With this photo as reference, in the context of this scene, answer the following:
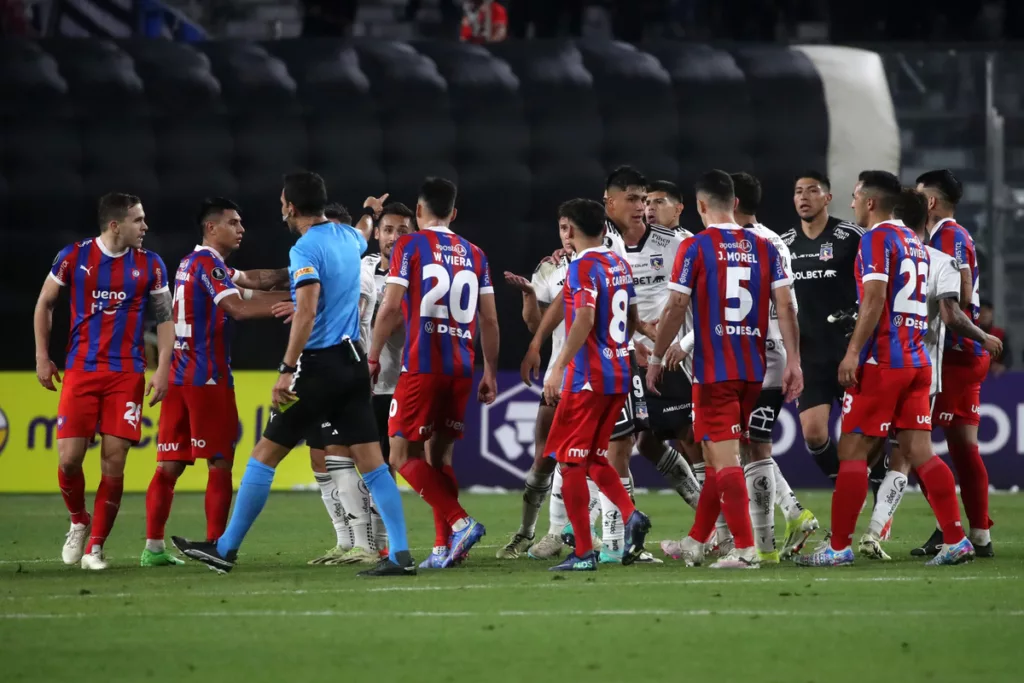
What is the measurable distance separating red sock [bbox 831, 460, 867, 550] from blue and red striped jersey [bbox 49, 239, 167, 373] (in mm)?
4000

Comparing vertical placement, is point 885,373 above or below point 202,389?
above

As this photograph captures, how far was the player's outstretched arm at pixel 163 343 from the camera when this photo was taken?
9242 mm

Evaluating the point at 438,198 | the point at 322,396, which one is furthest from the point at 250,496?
the point at 438,198

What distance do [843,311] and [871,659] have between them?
14.9ft

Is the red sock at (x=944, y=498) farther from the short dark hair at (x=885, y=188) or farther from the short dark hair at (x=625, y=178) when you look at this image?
the short dark hair at (x=625, y=178)

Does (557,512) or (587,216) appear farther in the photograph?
(557,512)

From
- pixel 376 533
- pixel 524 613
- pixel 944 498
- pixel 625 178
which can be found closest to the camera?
pixel 524 613

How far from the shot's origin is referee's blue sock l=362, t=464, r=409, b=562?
844cm

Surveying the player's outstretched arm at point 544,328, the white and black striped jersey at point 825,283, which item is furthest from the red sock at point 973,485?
the player's outstretched arm at point 544,328

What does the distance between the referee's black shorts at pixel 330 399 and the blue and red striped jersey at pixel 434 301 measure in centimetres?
71

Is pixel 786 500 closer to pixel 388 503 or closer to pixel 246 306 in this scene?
pixel 388 503

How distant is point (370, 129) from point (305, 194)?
9273 millimetres

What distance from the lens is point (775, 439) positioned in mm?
16219

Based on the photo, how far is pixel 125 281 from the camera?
375 inches
